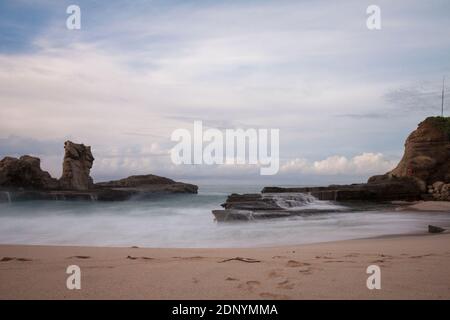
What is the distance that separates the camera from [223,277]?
427 cm

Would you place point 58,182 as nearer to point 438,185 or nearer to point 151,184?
point 151,184

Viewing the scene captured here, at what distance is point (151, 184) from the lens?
5597cm

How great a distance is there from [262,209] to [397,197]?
16.6 meters

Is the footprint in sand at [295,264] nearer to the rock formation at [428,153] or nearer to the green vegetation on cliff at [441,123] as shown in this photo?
the rock formation at [428,153]

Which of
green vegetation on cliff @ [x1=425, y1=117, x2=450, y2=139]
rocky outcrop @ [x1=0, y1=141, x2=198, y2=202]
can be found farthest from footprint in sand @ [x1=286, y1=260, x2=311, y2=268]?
green vegetation on cliff @ [x1=425, y1=117, x2=450, y2=139]

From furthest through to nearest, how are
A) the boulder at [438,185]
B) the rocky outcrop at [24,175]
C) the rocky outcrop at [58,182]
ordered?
1. the rocky outcrop at [24,175]
2. the rocky outcrop at [58,182]
3. the boulder at [438,185]

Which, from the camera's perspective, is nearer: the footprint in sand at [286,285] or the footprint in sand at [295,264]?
the footprint in sand at [286,285]

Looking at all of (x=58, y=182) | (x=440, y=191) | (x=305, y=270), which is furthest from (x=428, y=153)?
(x=58, y=182)

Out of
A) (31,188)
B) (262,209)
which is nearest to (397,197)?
(262,209)

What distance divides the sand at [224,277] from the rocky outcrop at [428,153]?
101ft

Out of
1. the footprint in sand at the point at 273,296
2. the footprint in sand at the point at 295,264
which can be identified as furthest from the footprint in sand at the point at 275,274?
the footprint in sand at the point at 273,296

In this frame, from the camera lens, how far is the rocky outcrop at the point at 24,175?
38750 mm

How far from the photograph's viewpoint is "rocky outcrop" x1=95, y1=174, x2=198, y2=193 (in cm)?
5210

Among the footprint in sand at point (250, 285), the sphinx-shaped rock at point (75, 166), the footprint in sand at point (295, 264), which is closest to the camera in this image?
the footprint in sand at point (250, 285)
